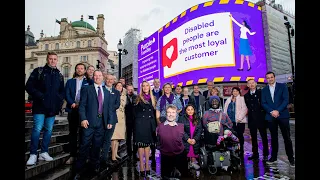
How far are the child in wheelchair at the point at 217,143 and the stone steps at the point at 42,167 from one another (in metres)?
2.75

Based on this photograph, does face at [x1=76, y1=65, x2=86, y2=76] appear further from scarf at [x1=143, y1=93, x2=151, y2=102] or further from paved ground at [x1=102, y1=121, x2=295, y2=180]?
paved ground at [x1=102, y1=121, x2=295, y2=180]

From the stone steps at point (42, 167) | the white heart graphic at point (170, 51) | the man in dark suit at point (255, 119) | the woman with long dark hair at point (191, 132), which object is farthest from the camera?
the white heart graphic at point (170, 51)

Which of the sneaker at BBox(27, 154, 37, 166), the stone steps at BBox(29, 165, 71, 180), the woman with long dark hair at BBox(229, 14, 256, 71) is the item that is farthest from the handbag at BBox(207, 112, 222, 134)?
the woman with long dark hair at BBox(229, 14, 256, 71)

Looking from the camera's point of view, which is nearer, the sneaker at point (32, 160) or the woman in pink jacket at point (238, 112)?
the sneaker at point (32, 160)

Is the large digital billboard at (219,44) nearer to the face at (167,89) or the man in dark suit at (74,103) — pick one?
the face at (167,89)

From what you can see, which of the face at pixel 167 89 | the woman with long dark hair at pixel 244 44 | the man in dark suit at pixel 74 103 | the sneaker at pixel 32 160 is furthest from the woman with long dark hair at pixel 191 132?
the woman with long dark hair at pixel 244 44

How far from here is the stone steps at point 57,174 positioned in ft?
A: 10.5

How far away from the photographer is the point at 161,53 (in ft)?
63.2

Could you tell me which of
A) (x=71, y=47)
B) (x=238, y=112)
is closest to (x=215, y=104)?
(x=238, y=112)

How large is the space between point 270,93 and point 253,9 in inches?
542

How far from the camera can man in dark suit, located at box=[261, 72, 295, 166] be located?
4.39 metres

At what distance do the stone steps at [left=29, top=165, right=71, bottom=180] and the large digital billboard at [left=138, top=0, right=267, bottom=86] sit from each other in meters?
13.2
